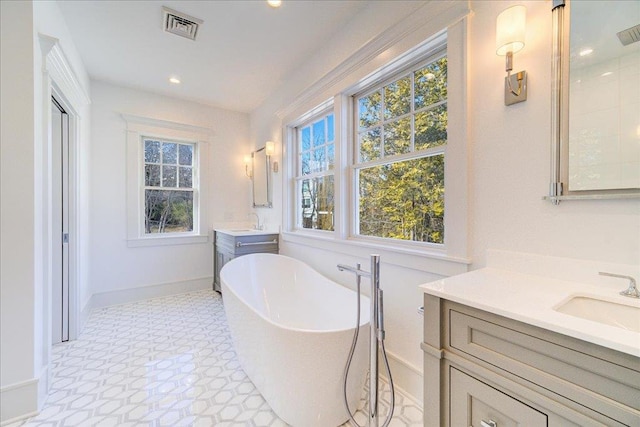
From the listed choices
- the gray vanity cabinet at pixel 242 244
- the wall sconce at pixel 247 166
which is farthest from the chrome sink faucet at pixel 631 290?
the wall sconce at pixel 247 166

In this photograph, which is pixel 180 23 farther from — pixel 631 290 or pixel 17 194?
pixel 631 290

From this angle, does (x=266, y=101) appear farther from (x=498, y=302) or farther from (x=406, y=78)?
(x=498, y=302)

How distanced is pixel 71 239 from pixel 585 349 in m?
3.54

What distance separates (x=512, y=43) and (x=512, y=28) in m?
0.06

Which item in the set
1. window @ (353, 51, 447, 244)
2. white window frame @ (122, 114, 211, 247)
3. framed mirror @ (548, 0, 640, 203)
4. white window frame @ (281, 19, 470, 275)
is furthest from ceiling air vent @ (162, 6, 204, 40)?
framed mirror @ (548, 0, 640, 203)

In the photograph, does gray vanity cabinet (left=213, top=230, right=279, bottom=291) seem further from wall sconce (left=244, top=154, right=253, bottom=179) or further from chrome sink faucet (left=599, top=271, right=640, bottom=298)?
chrome sink faucet (left=599, top=271, right=640, bottom=298)

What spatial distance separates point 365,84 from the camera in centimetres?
218

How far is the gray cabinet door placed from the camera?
795 mm

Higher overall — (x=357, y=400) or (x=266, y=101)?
(x=266, y=101)

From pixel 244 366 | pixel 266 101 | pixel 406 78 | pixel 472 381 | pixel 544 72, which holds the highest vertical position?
pixel 266 101

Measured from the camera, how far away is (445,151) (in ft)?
5.18

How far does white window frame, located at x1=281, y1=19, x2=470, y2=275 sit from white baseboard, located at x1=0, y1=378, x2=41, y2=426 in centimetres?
217

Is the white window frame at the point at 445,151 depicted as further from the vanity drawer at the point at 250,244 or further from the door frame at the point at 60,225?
the door frame at the point at 60,225

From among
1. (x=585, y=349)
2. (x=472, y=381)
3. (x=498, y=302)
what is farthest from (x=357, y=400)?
(x=585, y=349)
